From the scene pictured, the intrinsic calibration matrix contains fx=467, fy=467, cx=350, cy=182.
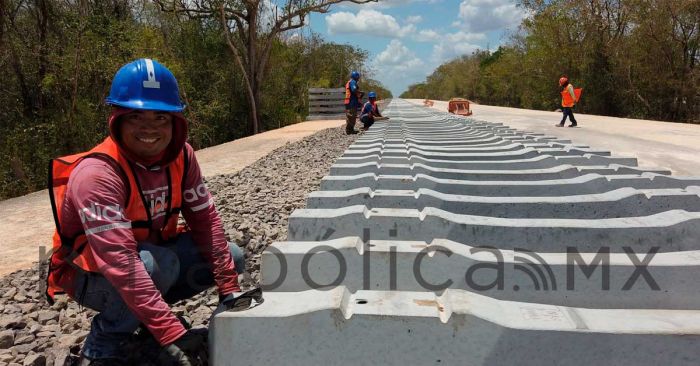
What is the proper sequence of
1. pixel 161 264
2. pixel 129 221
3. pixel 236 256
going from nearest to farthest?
pixel 129 221, pixel 161 264, pixel 236 256

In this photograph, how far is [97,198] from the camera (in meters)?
1.69

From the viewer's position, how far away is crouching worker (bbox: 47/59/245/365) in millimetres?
1681

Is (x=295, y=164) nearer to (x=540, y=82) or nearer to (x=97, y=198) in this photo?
(x=97, y=198)

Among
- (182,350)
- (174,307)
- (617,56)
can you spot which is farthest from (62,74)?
(617,56)

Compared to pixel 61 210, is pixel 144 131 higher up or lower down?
higher up

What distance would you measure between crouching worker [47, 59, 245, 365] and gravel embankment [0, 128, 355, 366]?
1.05ft

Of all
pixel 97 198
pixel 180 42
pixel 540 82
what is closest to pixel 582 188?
pixel 97 198

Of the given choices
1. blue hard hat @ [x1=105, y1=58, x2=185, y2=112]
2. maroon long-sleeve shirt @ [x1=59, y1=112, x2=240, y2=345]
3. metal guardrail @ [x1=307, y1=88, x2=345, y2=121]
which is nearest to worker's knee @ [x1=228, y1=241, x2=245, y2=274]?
maroon long-sleeve shirt @ [x1=59, y1=112, x2=240, y2=345]

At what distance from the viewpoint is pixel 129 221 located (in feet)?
5.84

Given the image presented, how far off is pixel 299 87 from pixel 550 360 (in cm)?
2558

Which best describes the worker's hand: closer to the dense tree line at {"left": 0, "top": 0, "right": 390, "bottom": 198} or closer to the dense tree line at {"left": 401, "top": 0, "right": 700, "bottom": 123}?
the dense tree line at {"left": 0, "top": 0, "right": 390, "bottom": 198}

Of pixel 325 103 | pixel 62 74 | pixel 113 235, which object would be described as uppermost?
pixel 62 74

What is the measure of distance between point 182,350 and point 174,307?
93cm

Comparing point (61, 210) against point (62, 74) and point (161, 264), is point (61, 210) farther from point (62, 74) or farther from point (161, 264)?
point (62, 74)
